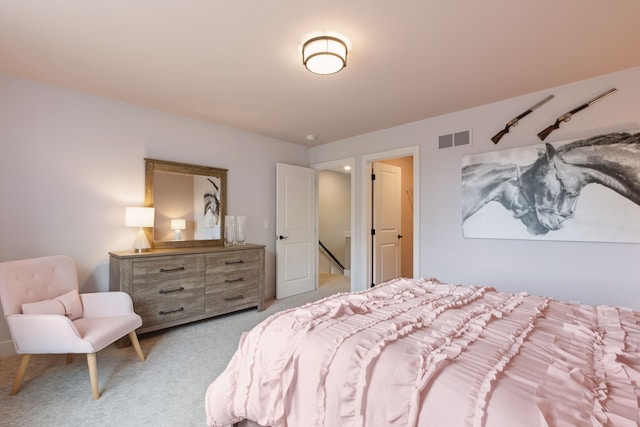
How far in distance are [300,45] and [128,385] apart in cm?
272

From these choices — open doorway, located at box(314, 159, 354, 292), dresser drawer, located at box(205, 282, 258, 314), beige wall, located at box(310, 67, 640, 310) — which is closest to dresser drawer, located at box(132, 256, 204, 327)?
dresser drawer, located at box(205, 282, 258, 314)

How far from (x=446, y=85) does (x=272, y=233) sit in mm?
3040

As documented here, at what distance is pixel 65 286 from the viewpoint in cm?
243

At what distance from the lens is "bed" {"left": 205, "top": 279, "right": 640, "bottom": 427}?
855mm

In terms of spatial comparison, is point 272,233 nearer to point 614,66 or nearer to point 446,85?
point 446,85

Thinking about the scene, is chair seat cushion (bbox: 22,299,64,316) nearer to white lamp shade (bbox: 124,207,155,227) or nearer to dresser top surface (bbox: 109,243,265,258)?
dresser top surface (bbox: 109,243,265,258)

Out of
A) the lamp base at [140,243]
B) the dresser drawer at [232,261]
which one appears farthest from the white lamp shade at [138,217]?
the dresser drawer at [232,261]

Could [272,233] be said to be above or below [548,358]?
above

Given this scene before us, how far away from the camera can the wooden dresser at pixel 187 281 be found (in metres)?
2.86

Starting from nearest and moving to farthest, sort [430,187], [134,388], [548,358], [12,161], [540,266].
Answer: [548,358], [134,388], [12,161], [540,266], [430,187]

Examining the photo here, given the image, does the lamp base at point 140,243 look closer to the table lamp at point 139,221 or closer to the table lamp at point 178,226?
the table lamp at point 139,221

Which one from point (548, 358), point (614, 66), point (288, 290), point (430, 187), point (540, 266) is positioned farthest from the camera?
point (288, 290)

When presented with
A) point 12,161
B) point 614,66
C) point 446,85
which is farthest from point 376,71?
point 12,161

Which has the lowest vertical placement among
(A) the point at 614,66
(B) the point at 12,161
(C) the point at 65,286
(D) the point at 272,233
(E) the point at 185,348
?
(E) the point at 185,348
